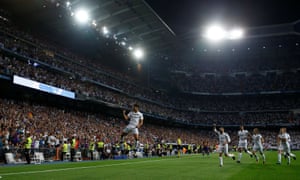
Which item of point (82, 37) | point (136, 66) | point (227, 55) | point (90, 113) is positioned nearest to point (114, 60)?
point (136, 66)

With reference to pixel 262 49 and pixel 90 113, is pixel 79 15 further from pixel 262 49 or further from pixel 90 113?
pixel 262 49

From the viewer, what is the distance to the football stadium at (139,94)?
18422mm

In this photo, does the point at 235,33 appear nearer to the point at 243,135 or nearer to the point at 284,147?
the point at 243,135

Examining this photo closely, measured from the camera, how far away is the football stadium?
60.4 ft

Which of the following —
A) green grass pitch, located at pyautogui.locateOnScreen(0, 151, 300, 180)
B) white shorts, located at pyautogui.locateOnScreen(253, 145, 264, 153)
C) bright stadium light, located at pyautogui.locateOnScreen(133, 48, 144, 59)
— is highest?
bright stadium light, located at pyautogui.locateOnScreen(133, 48, 144, 59)

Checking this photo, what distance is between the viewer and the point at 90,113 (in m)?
45.1

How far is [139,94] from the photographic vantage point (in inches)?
2356

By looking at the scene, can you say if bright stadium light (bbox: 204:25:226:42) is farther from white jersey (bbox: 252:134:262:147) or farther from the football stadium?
white jersey (bbox: 252:134:262:147)

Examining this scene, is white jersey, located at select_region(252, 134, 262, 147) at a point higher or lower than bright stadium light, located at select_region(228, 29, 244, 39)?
lower

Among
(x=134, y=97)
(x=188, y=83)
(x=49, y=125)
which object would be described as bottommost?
(x=49, y=125)

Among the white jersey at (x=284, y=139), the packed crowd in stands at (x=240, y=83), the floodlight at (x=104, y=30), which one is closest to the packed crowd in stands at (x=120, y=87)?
the packed crowd in stands at (x=240, y=83)

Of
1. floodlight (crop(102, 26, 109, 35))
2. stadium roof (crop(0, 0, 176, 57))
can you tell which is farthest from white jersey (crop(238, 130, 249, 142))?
floodlight (crop(102, 26, 109, 35))

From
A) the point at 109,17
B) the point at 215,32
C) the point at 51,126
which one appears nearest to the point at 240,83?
the point at 215,32

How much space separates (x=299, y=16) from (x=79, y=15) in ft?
153
